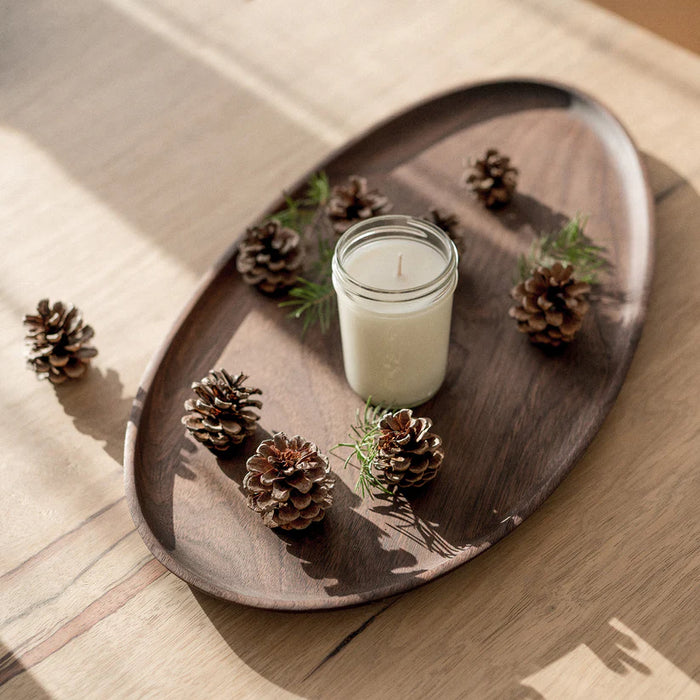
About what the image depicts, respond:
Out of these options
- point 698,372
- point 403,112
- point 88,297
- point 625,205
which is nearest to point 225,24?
point 403,112

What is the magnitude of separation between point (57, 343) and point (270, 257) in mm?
224

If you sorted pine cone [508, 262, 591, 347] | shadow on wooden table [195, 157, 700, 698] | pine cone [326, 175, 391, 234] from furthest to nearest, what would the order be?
1. pine cone [326, 175, 391, 234]
2. pine cone [508, 262, 591, 347]
3. shadow on wooden table [195, 157, 700, 698]

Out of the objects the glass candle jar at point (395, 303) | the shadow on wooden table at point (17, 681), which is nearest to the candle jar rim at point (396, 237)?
the glass candle jar at point (395, 303)

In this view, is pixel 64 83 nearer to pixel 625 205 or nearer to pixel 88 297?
pixel 88 297

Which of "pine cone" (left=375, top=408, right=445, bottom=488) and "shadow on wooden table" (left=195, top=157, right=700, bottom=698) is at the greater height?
"pine cone" (left=375, top=408, right=445, bottom=488)

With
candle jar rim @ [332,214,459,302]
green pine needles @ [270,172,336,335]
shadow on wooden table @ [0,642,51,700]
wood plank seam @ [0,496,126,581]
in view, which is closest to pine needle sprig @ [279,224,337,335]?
green pine needles @ [270,172,336,335]

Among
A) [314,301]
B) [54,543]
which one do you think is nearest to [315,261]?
[314,301]

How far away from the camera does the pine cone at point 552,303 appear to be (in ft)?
2.50

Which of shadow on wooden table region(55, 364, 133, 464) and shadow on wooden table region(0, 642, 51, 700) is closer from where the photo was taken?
shadow on wooden table region(0, 642, 51, 700)

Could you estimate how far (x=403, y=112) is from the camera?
1.00 meters

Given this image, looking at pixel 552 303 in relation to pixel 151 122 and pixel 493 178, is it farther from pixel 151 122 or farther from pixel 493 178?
pixel 151 122

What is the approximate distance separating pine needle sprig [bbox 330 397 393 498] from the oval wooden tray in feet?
0.04

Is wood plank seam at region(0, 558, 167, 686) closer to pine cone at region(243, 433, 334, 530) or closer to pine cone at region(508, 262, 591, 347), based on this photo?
pine cone at region(243, 433, 334, 530)

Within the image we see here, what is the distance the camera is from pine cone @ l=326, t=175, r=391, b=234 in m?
0.87
